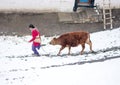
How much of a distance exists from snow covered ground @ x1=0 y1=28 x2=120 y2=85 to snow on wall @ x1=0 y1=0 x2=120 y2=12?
116 inches

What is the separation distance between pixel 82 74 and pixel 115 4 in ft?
43.5

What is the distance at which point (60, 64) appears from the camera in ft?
53.5

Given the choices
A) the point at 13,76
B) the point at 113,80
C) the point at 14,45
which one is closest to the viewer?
the point at 113,80

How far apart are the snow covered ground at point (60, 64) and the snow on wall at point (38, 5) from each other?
9.67 ft

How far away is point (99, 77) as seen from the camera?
12883 millimetres

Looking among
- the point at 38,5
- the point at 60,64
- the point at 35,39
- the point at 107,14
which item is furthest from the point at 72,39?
the point at 107,14

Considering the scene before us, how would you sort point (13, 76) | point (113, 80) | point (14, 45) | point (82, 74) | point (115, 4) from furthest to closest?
point (115, 4), point (14, 45), point (13, 76), point (82, 74), point (113, 80)

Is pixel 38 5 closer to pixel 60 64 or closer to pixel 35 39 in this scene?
pixel 35 39

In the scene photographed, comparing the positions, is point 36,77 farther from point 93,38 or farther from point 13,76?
point 93,38

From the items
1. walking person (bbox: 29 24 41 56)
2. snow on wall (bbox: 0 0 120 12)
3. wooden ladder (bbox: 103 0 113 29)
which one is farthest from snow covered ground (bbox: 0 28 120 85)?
snow on wall (bbox: 0 0 120 12)

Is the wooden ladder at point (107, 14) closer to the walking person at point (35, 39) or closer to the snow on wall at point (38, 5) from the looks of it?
the snow on wall at point (38, 5)

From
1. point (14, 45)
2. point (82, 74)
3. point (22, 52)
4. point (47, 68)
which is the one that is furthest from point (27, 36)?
point (82, 74)

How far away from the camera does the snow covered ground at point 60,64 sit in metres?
13.1

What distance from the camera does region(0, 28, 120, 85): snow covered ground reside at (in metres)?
13.1
